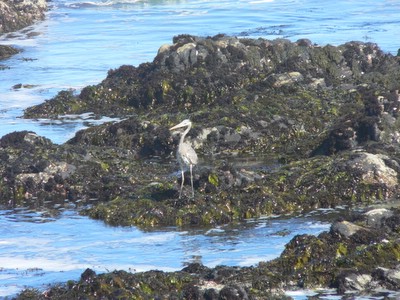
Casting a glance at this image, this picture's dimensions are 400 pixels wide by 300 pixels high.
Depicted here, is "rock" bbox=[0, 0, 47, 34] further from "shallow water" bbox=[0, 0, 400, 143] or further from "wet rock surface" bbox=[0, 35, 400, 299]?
"wet rock surface" bbox=[0, 35, 400, 299]

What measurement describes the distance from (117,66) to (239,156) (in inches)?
402

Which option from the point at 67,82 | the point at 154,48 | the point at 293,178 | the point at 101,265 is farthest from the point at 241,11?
the point at 101,265

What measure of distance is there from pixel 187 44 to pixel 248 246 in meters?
10.9

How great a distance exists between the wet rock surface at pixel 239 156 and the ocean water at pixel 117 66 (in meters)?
0.49

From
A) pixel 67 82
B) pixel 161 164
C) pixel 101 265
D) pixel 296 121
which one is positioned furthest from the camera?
pixel 67 82

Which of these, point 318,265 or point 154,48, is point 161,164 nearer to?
point 318,265

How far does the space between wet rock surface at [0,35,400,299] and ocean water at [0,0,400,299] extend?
1.59 ft

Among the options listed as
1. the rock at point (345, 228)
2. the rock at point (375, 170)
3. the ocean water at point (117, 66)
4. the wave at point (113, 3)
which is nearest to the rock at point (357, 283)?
the ocean water at point (117, 66)

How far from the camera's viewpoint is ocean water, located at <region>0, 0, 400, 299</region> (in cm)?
1209

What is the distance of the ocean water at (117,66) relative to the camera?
1209cm

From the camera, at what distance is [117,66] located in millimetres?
27078

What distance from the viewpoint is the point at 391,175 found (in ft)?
47.8

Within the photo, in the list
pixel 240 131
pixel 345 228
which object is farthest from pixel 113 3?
pixel 345 228

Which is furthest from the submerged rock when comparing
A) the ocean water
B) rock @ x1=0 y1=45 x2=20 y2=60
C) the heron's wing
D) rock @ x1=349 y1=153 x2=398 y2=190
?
rock @ x1=0 y1=45 x2=20 y2=60
